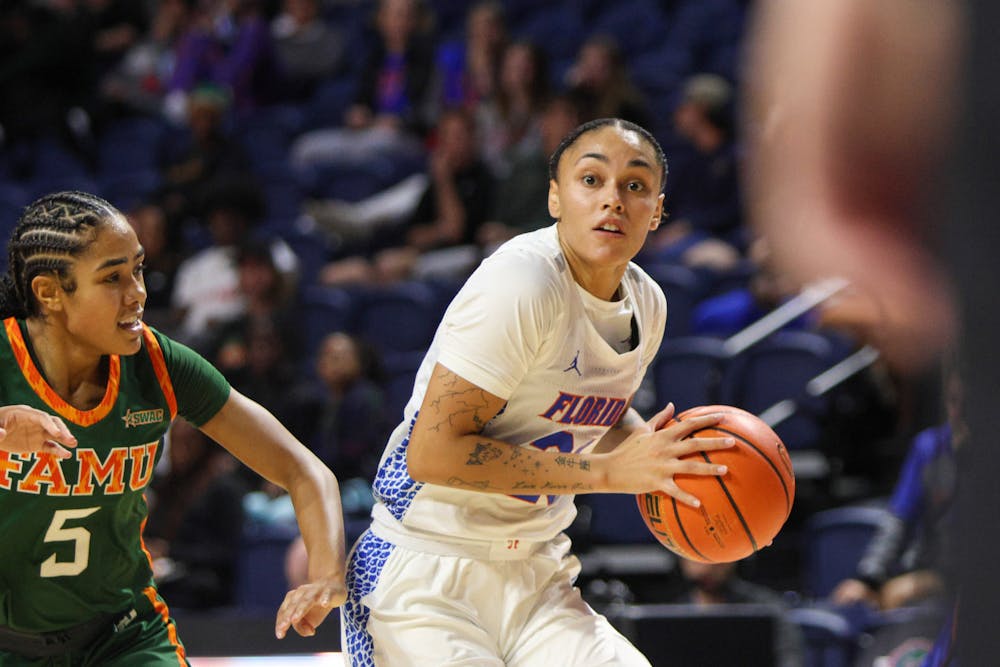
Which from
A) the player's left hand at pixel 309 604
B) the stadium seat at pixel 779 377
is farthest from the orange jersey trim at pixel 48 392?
the stadium seat at pixel 779 377

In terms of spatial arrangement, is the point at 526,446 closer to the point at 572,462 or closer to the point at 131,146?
the point at 572,462

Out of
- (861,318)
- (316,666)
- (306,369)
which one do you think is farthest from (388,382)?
(861,318)

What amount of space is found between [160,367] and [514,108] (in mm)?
5543

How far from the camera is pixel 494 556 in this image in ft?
10.1

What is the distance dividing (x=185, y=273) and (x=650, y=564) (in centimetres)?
361

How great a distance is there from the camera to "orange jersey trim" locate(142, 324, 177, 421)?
3.20m

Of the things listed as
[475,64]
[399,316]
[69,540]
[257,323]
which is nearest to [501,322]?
[69,540]

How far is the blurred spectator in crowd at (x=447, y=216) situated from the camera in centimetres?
816

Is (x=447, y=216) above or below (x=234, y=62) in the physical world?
below

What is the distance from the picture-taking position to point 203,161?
9227 millimetres

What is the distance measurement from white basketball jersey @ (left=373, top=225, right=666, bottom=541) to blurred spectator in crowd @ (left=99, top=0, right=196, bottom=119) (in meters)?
8.74

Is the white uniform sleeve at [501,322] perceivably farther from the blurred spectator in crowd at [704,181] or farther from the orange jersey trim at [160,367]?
the blurred spectator in crowd at [704,181]

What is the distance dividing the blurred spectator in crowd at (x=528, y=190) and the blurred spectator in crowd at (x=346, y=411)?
1.32 meters

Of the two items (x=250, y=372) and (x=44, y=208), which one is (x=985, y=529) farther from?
(x=250, y=372)
